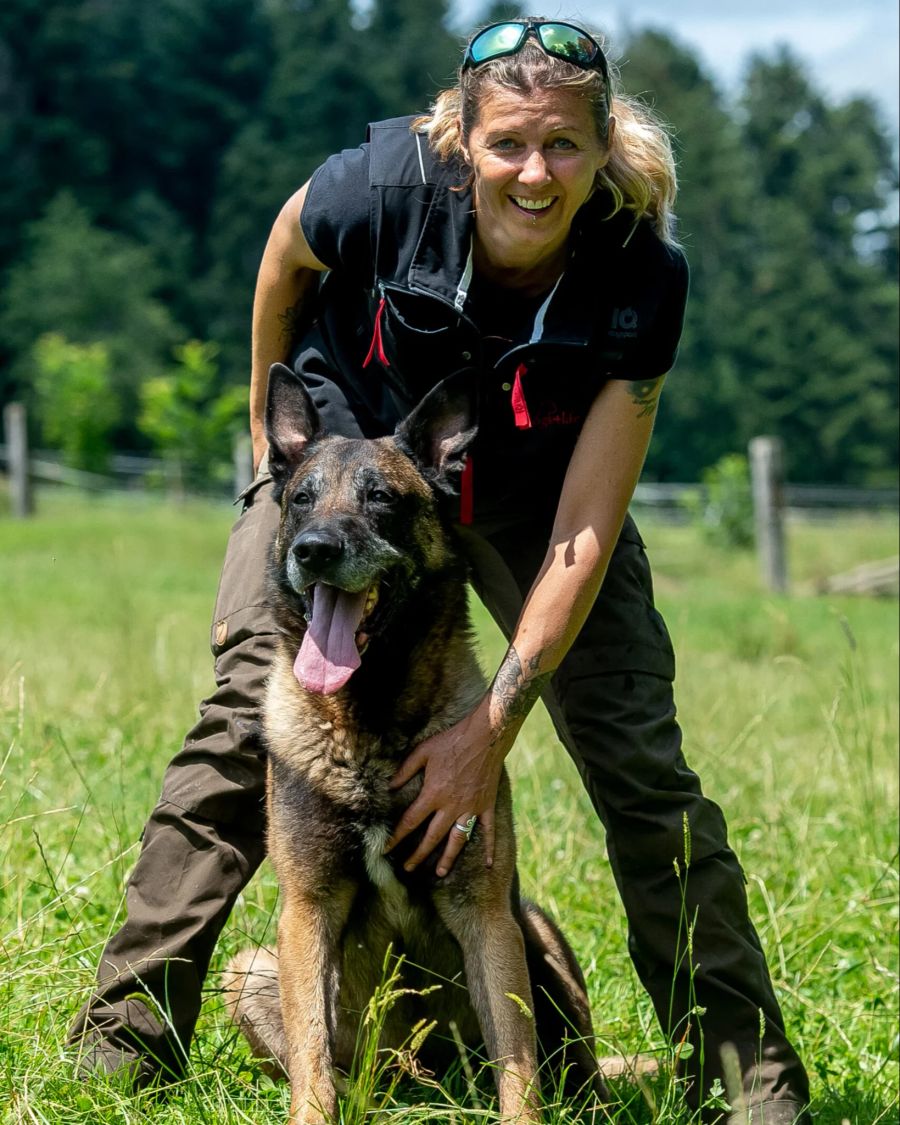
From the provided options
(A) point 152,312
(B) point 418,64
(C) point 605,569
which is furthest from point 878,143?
(C) point 605,569

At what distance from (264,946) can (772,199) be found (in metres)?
56.2

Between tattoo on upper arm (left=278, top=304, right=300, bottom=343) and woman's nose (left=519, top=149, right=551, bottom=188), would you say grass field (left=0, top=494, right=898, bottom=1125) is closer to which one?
tattoo on upper arm (left=278, top=304, right=300, bottom=343)

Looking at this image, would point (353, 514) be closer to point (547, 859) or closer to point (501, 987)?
point (501, 987)

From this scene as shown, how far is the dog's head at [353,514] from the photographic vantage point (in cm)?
277

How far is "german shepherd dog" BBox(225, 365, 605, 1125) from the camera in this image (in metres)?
2.70

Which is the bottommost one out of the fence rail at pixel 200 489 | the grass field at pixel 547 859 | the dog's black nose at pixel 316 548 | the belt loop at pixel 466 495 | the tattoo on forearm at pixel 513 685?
the fence rail at pixel 200 489

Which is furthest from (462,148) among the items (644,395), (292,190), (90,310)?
(292,190)

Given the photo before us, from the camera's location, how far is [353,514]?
290 centimetres

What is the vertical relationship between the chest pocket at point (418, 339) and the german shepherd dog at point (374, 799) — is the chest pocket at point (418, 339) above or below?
above

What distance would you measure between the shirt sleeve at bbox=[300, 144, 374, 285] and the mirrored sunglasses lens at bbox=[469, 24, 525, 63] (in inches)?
14.1

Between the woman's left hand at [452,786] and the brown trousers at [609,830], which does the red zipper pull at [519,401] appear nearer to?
the brown trousers at [609,830]

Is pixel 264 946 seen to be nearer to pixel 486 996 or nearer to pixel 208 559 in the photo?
pixel 486 996

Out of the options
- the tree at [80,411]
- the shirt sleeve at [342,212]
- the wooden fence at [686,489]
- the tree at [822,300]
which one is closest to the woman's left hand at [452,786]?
the shirt sleeve at [342,212]

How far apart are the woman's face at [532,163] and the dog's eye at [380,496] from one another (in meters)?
0.60
